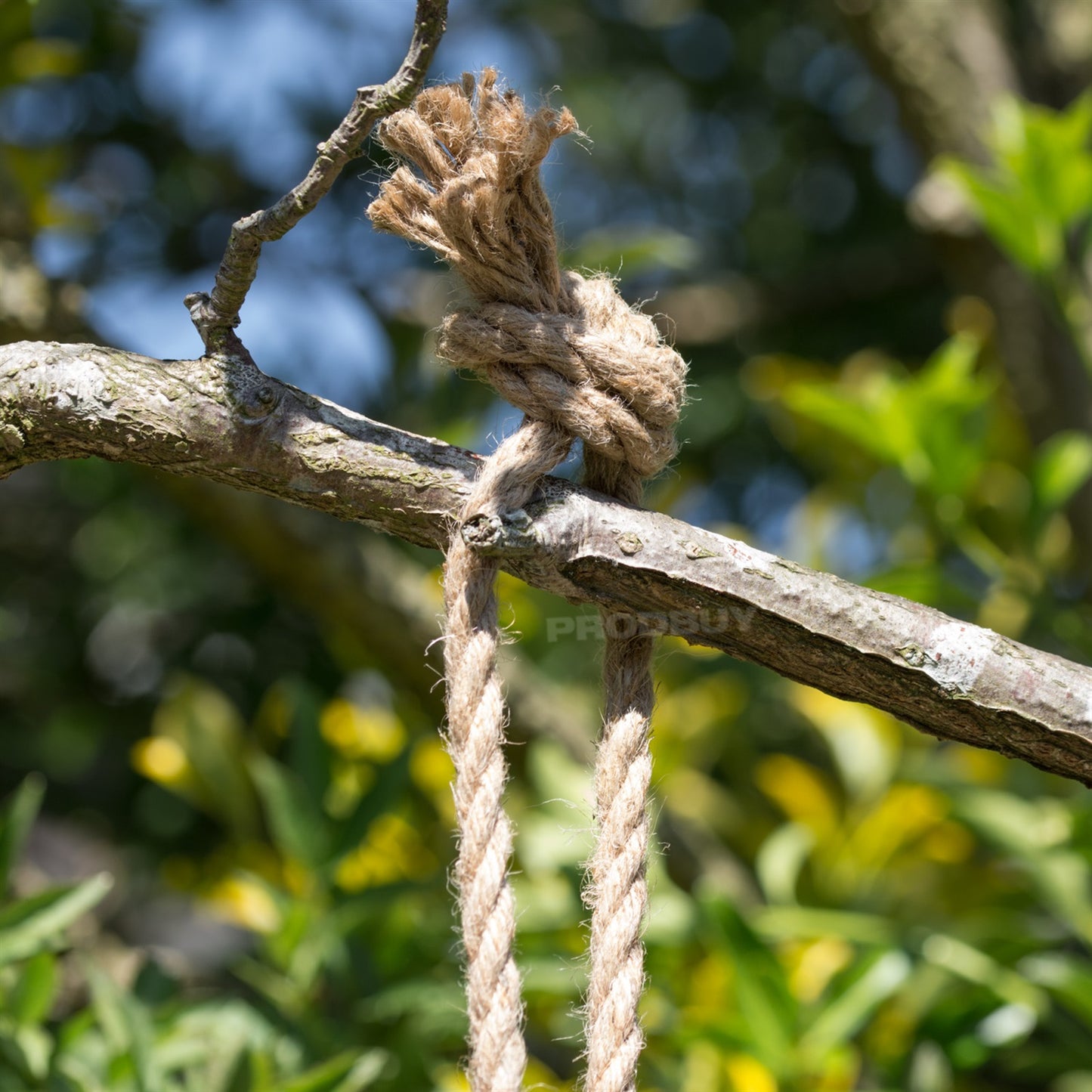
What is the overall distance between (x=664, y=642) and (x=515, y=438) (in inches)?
16.4

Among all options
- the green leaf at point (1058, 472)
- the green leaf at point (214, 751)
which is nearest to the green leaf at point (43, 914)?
the green leaf at point (214, 751)

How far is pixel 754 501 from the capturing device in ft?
5.32

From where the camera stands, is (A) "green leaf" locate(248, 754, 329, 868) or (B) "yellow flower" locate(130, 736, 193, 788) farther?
(B) "yellow flower" locate(130, 736, 193, 788)

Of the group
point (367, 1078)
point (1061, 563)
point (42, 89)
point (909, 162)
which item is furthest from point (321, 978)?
point (909, 162)

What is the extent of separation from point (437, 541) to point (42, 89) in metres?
1.21

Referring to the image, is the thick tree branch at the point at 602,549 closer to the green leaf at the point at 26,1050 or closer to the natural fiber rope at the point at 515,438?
the natural fiber rope at the point at 515,438

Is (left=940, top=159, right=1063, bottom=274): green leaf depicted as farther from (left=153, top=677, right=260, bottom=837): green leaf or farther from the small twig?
(left=153, top=677, right=260, bottom=837): green leaf

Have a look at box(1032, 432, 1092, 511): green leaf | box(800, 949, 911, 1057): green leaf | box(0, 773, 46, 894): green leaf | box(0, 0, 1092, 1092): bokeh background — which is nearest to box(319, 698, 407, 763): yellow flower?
box(0, 0, 1092, 1092): bokeh background

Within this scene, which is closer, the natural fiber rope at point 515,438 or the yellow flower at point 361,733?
the natural fiber rope at point 515,438

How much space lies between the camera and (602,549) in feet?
1.40

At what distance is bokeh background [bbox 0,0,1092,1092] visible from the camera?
0.80 m

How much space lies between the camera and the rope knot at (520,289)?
1.32 ft

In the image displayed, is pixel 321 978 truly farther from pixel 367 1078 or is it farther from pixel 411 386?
pixel 411 386

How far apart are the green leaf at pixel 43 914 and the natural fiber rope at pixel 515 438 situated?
38 cm
